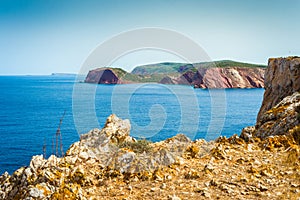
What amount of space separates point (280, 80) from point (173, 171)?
66.7ft

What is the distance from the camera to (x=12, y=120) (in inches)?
3022

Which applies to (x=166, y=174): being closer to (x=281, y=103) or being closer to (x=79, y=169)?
(x=79, y=169)

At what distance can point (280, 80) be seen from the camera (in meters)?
27.1

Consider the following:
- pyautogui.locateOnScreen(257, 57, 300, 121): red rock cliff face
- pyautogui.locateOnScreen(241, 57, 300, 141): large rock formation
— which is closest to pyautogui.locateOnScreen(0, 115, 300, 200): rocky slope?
pyautogui.locateOnScreen(241, 57, 300, 141): large rock formation

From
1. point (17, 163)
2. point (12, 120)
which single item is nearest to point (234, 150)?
point (17, 163)

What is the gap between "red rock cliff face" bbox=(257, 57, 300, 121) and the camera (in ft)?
81.2

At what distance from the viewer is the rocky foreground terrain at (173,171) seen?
9.70 meters

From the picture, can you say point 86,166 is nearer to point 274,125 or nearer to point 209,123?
point 274,125

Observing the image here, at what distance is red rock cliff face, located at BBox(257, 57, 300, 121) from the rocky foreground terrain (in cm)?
1032

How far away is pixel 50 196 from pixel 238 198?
21.7ft

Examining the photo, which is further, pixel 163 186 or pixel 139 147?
pixel 139 147

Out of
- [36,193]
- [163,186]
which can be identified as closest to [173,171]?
[163,186]

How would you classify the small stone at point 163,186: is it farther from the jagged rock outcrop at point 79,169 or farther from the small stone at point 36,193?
the small stone at point 36,193

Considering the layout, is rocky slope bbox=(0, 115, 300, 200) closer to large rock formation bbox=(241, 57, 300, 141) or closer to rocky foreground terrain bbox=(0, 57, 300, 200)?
rocky foreground terrain bbox=(0, 57, 300, 200)
